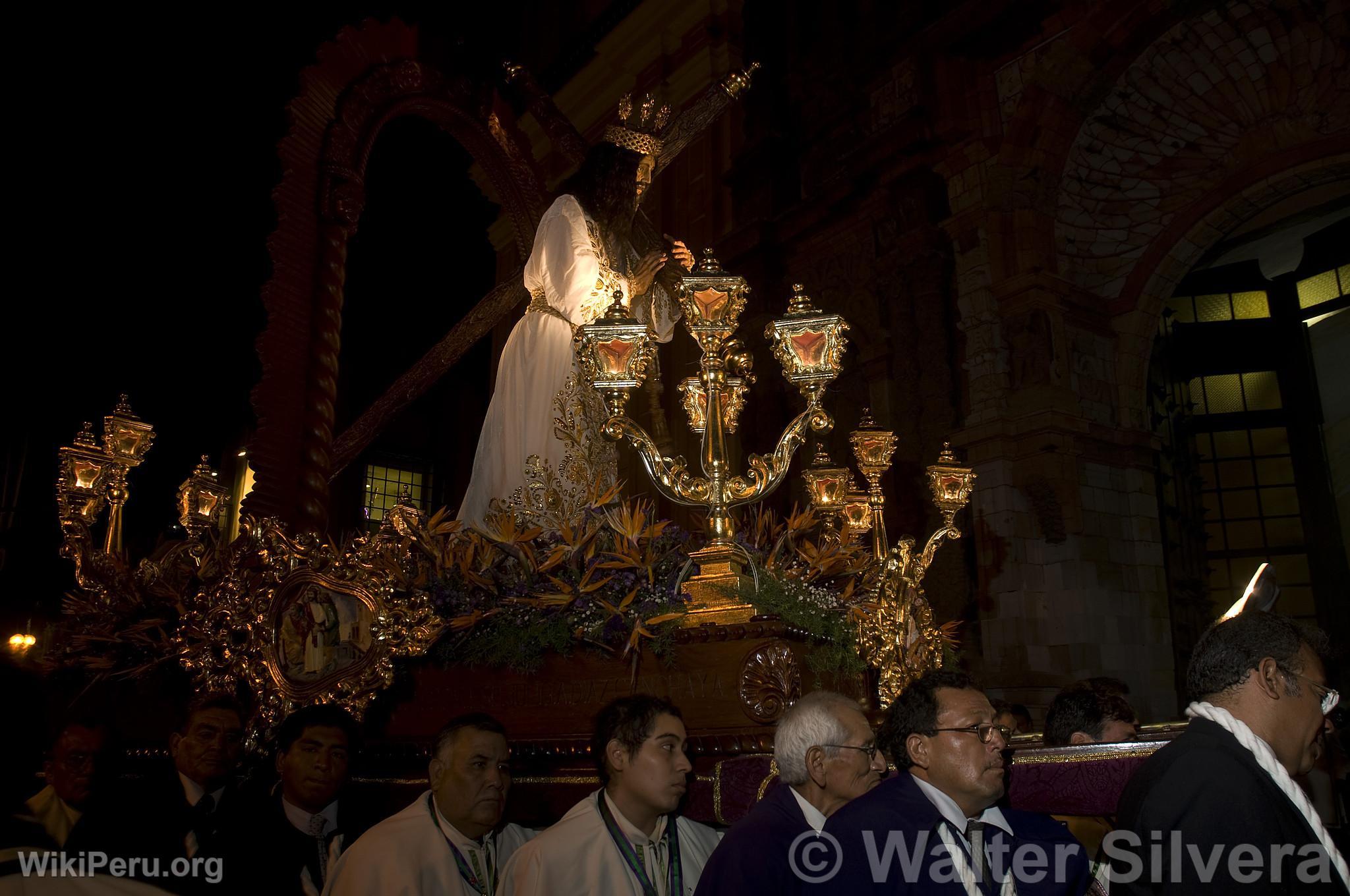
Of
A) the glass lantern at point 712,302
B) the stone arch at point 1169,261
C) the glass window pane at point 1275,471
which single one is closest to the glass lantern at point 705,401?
the glass lantern at point 712,302

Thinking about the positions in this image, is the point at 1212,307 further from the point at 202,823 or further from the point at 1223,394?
the point at 202,823

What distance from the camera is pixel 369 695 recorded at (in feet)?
13.0

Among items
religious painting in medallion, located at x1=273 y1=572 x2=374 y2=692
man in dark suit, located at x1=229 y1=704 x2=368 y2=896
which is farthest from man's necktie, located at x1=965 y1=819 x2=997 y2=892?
religious painting in medallion, located at x1=273 y1=572 x2=374 y2=692

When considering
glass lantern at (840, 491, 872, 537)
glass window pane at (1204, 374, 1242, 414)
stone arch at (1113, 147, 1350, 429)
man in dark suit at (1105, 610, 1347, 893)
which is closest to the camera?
man in dark suit at (1105, 610, 1347, 893)

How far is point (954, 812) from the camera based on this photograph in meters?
2.29

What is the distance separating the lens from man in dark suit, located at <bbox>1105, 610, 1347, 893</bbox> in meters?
1.89

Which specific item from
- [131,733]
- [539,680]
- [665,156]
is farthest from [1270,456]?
[131,733]

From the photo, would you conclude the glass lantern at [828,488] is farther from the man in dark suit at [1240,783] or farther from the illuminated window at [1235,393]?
the illuminated window at [1235,393]

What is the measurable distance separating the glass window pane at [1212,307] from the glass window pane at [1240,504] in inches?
85.1

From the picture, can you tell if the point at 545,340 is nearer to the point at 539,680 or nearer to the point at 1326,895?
the point at 539,680

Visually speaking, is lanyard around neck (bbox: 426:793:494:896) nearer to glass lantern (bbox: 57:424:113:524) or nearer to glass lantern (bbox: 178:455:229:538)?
glass lantern (bbox: 178:455:229:538)

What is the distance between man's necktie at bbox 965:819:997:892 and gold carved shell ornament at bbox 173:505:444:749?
92.7 inches

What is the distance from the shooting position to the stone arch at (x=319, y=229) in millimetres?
5473

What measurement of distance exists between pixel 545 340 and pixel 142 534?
4.73 metres
